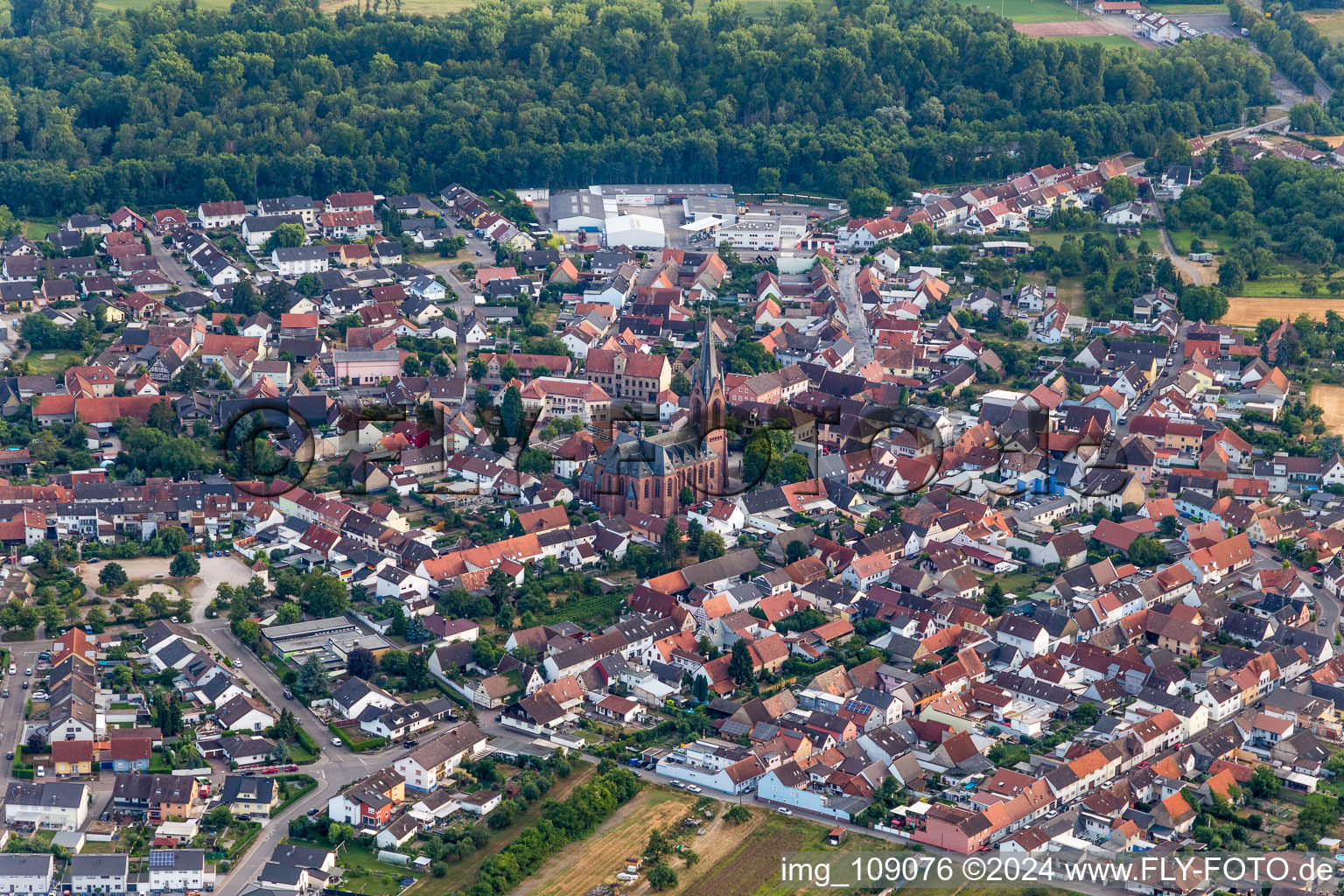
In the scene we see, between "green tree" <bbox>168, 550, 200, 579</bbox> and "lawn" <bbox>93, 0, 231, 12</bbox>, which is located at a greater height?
"lawn" <bbox>93, 0, 231, 12</bbox>

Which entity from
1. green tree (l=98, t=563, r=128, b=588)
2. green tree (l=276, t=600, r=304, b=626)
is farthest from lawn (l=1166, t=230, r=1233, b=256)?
green tree (l=98, t=563, r=128, b=588)

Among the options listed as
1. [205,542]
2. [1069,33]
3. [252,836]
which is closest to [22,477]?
[205,542]

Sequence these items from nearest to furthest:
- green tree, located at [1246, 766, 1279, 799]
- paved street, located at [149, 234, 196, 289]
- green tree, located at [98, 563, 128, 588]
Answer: green tree, located at [1246, 766, 1279, 799], green tree, located at [98, 563, 128, 588], paved street, located at [149, 234, 196, 289]

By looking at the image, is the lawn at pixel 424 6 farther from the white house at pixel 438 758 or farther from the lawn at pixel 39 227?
→ the white house at pixel 438 758

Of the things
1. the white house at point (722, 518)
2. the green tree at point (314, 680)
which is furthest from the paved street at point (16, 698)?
the white house at point (722, 518)

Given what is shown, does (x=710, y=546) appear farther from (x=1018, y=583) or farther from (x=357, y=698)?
(x=357, y=698)

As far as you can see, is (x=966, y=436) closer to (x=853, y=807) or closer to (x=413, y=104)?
(x=853, y=807)

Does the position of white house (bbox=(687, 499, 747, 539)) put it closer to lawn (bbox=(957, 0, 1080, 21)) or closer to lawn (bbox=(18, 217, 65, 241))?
lawn (bbox=(18, 217, 65, 241))
